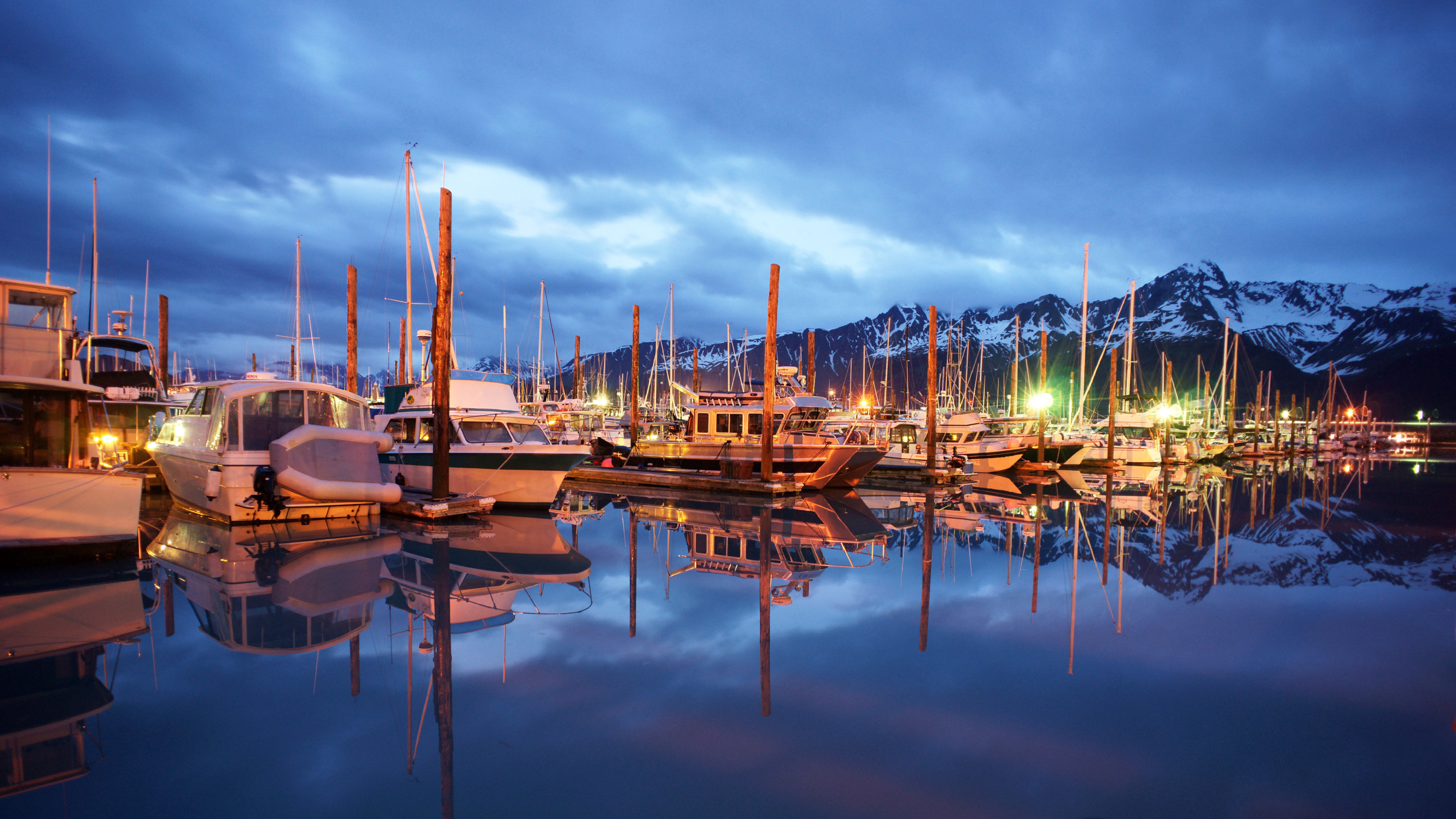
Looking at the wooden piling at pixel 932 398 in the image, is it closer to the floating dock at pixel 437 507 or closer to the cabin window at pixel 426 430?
the floating dock at pixel 437 507

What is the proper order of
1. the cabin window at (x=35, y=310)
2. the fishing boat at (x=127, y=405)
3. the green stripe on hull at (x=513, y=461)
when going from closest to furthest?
the cabin window at (x=35, y=310) → the green stripe on hull at (x=513, y=461) → the fishing boat at (x=127, y=405)

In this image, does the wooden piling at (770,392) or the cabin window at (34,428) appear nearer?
the cabin window at (34,428)

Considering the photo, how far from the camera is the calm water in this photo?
4.44m

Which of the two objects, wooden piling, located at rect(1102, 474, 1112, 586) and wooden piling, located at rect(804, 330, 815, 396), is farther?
wooden piling, located at rect(804, 330, 815, 396)

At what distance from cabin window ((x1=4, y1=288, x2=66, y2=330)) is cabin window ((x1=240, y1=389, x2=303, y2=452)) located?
135 inches

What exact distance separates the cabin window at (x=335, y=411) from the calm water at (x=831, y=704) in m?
6.02

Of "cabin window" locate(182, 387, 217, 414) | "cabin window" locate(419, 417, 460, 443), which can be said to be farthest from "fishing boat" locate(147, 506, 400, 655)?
"cabin window" locate(419, 417, 460, 443)

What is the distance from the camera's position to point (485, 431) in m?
18.0

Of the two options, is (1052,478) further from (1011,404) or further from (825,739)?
(825,739)

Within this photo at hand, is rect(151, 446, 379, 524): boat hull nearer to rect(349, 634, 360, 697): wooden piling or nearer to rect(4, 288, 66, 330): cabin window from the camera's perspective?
rect(4, 288, 66, 330): cabin window

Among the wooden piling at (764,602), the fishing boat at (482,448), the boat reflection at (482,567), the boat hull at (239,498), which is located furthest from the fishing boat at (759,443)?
the boat hull at (239,498)

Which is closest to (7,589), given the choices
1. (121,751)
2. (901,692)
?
(121,751)

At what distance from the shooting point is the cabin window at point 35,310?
1084cm

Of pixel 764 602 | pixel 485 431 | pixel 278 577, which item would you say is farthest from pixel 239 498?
pixel 764 602
